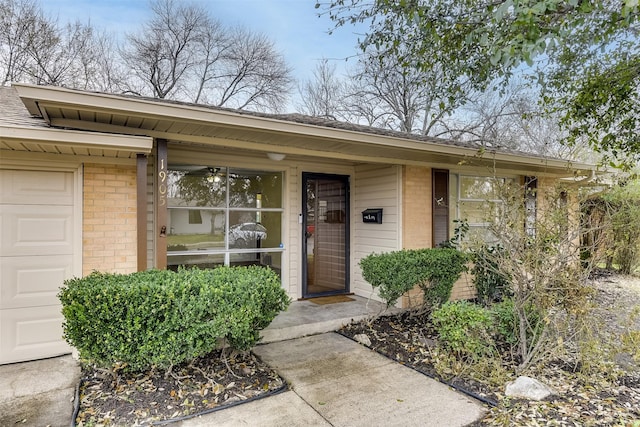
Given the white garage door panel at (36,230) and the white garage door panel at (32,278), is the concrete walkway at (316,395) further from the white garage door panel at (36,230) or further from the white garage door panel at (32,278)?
the white garage door panel at (36,230)

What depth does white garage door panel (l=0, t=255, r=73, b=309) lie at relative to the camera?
3.73 m

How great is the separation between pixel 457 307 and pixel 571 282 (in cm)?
104

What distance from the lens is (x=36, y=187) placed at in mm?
3814

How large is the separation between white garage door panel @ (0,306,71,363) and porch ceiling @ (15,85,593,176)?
1.95 metres

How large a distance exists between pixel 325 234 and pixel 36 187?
406cm

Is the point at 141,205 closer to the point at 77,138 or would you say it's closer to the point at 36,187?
the point at 77,138

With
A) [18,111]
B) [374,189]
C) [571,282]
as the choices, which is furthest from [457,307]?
[18,111]

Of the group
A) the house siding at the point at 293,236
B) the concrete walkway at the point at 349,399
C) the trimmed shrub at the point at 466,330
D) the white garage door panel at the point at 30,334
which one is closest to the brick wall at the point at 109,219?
the white garage door panel at the point at 30,334

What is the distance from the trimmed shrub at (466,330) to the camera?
3.55 m

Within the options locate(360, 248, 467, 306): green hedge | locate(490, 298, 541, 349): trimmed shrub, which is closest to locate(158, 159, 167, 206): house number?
locate(360, 248, 467, 306): green hedge

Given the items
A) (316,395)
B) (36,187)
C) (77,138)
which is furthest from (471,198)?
(36,187)

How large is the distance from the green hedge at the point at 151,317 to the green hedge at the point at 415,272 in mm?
2082

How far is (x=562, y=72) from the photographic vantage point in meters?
5.52

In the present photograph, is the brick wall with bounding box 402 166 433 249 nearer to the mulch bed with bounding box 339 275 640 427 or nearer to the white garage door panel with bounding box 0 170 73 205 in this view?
the mulch bed with bounding box 339 275 640 427
